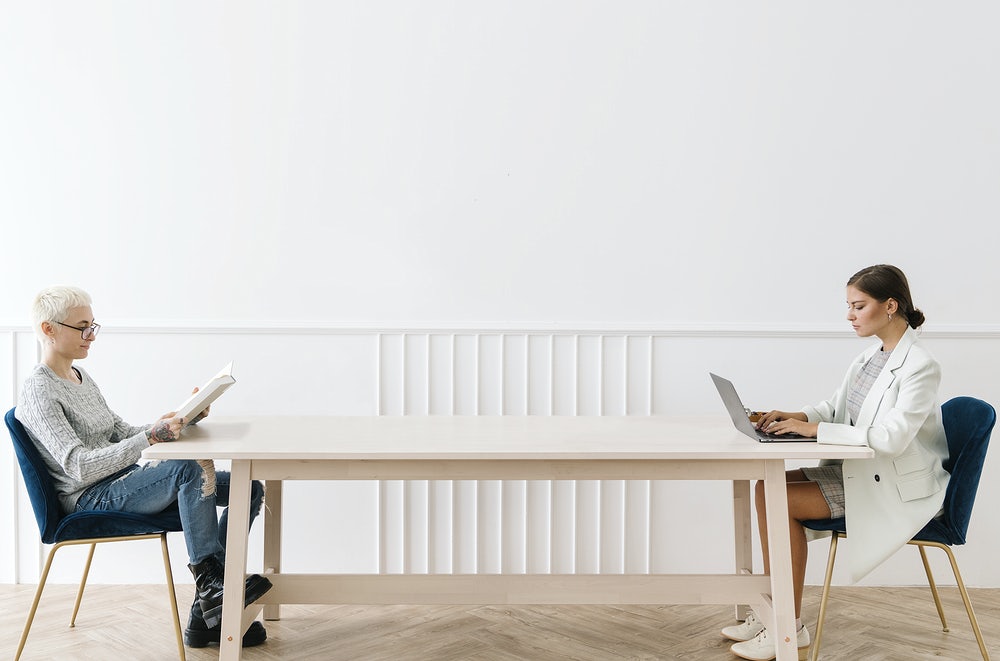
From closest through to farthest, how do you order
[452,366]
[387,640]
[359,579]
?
[359,579], [387,640], [452,366]

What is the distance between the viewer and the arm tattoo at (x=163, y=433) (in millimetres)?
2209

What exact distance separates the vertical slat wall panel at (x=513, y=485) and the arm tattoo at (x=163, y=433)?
1103 millimetres

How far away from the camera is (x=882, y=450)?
7.23ft

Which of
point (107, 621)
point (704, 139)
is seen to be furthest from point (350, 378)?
point (704, 139)

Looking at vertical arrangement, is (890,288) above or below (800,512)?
above

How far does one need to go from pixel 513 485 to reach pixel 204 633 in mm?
1192

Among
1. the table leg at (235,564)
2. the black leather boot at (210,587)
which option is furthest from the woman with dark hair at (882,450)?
the black leather boot at (210,587)

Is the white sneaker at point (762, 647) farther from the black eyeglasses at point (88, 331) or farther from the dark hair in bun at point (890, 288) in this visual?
the black eyeglasses at point (88, 331)

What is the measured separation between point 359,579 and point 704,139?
205cm

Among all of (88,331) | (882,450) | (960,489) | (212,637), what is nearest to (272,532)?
(212,637)

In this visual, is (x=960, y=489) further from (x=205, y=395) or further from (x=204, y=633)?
(x=204, y=633)

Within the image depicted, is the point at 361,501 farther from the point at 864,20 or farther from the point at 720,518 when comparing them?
the point at 864,20

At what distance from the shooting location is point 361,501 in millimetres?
3271

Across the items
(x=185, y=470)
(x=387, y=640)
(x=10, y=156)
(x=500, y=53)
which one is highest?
(x=500, y=53)
